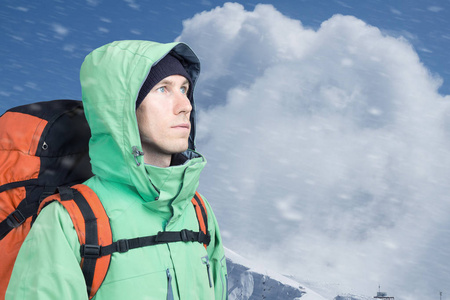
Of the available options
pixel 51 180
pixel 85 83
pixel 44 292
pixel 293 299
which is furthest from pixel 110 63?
pixel 293 299

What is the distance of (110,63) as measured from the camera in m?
2.97

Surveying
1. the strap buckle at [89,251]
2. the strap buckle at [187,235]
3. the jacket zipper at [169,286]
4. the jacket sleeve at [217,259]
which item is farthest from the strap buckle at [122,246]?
the jacket sleeve at [217,259]

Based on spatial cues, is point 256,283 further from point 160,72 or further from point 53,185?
point 160,72

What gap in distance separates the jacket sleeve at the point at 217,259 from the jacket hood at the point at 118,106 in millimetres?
810

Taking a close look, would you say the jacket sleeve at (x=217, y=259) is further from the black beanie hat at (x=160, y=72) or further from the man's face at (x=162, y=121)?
the black beanie hat at (x=160, y=72)

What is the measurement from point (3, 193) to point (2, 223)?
19 centimetres

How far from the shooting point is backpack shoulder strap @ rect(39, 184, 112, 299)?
8.65 ft

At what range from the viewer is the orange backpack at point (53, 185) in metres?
2.67

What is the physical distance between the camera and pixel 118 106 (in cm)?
289

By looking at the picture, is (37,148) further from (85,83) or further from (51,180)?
(85,83)

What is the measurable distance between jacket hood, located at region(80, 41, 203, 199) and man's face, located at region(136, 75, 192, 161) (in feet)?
0.54

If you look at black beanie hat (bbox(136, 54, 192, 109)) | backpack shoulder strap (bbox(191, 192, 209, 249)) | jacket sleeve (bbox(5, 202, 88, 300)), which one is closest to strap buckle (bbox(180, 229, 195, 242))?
backpack shoulder strap (bbox(191, 192, 209, 249))

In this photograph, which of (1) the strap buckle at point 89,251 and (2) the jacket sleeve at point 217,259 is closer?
(1) the strap buckle at point 89,251

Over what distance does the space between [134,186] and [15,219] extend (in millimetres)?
766
